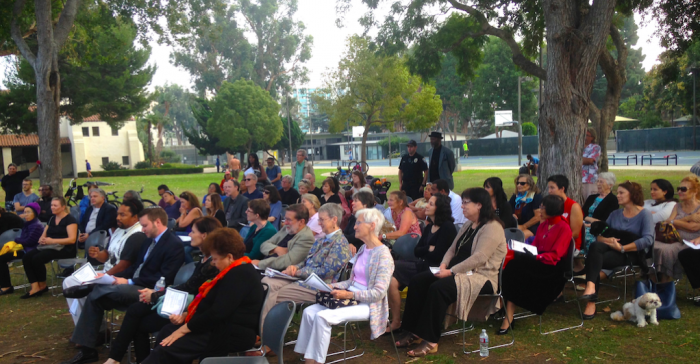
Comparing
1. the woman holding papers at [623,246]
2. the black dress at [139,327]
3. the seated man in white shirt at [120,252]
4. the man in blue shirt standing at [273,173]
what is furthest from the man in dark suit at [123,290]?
the man in blue shirt standing at [273,173]

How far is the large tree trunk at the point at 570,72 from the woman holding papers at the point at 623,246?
2786 millimetres

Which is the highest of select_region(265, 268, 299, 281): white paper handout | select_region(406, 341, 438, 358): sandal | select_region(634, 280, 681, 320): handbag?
select_region(265, 268, 299, 281): white paper handout

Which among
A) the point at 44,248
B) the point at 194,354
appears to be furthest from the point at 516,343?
the point at 44,248

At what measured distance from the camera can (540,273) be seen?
484 centimetres

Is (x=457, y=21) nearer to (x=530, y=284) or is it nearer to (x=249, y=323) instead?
(x=530, y=284)

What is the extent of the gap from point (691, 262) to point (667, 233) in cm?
41

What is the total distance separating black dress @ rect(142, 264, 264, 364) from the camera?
137 inches

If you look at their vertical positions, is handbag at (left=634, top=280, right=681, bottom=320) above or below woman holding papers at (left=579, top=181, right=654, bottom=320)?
below

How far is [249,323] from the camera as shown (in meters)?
3.60

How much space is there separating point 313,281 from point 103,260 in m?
3.27

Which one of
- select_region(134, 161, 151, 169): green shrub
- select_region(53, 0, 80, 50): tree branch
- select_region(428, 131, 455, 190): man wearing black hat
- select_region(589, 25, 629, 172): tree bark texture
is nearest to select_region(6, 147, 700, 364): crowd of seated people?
select_region(428, 131, 455, 190): man wearing black hat

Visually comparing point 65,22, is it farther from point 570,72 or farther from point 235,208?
point 570,72

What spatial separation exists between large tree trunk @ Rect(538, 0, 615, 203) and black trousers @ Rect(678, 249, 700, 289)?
3200 mm

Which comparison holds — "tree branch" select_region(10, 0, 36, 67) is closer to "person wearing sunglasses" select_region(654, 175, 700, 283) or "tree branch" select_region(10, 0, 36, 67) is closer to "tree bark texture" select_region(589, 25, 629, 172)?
"person wearing sunglasses" select_region(654, 175, 700, 283)
